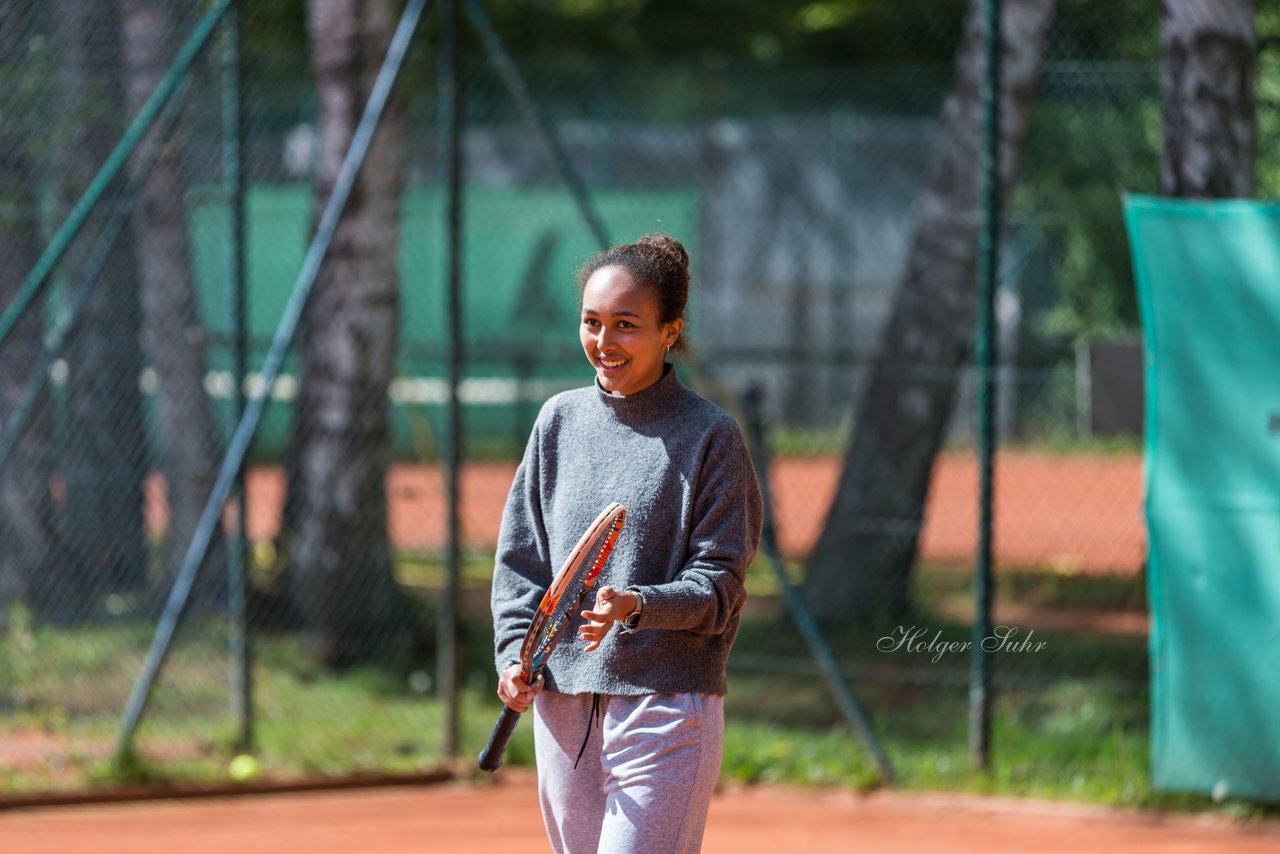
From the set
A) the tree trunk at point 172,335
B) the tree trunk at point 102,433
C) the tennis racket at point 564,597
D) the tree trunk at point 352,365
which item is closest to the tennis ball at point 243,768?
the tree trunk at point 352,365

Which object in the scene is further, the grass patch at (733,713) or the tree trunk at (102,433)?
the tree trunk at (102,433)

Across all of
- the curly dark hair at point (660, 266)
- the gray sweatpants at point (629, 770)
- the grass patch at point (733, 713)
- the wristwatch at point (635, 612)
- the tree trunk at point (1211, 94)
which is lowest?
the grass patch at point (733, 713)

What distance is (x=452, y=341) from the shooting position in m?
6.94

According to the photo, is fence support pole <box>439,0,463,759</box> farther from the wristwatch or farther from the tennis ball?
the wristwatch

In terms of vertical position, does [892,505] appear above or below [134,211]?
below

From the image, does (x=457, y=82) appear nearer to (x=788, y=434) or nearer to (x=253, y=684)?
(x=253, y=684)

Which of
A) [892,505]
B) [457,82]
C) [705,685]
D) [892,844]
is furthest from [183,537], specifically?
[705,685]

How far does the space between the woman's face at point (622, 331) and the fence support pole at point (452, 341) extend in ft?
11.8

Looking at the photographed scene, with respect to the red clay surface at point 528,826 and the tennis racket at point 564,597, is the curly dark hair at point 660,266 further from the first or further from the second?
the red clay surface at point 528,826

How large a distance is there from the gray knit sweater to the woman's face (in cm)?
5

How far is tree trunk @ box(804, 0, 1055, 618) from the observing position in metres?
8.30

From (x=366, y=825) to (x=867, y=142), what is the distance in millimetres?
12008

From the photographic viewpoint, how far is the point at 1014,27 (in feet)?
26.2

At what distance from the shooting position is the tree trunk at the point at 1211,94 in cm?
645
